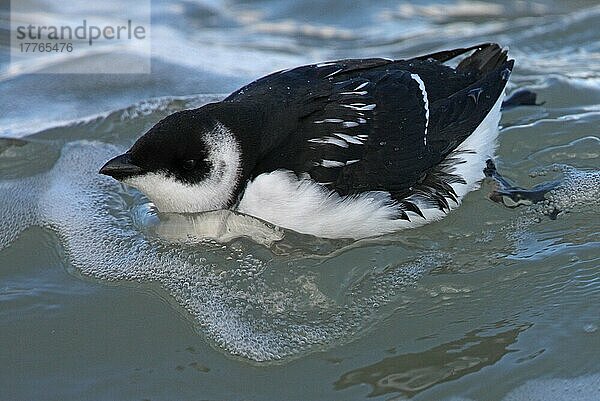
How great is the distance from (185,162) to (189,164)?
0.9 inches

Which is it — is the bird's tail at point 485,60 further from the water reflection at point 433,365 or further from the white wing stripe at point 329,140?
the water reflection at point 433,365

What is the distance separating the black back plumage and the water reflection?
851mm

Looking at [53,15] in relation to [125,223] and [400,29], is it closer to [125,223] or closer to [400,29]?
[400,29]

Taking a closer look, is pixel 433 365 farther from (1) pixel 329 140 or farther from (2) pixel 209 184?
(2) pixel 209 184

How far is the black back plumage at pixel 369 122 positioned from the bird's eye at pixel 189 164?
25 cm

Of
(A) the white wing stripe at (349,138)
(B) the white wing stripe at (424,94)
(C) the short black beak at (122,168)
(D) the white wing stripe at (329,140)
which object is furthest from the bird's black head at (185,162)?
(B) the white wing stripe at (424,94)

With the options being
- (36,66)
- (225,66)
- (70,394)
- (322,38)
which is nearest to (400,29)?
(322,38)

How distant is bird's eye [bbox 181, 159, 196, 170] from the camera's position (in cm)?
420

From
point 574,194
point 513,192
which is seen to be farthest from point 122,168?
point 574,194

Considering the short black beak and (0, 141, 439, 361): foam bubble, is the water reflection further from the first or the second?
the short black beak

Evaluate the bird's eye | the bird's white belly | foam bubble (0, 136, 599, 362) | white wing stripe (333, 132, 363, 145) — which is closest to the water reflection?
foam bubble (0, 136, 599, 362)

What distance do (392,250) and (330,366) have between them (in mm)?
897

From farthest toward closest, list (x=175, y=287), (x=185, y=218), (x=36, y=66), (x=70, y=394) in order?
(x=36, y=66) → (x=185, y=218) → (x=175, y=287) → (x=70, y=394)

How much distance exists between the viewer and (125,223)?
467 centimetres
